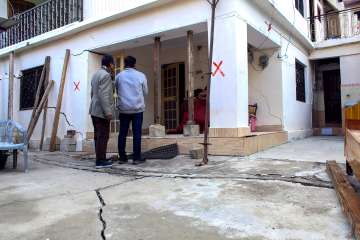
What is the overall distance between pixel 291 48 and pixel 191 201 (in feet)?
22.5

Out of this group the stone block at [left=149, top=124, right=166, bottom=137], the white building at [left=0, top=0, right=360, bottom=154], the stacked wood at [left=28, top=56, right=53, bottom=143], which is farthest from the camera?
the stacked wood at [left=28, top=56, right=53, bottom=143]

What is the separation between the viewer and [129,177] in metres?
4.07

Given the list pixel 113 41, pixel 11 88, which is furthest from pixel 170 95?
pixel 11 88

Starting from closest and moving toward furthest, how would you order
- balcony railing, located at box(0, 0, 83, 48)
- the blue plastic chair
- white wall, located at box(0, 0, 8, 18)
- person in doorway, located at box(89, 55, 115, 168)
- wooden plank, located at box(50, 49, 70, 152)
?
the blue plastic chair → person in doorway, located at box(89, 55, 115, 168) → wooden plank, located at box(50, 49, 70, 152) → balcony railing, located at box(0, 0, 83, 48) → white wall, located at box(0, 0, 8, 18)

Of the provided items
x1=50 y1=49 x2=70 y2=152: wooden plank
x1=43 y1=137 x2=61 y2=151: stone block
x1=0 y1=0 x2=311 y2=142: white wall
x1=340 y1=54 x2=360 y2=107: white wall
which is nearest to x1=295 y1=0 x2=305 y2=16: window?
x1=0 y1=0 x2=311 y2=142: white wall

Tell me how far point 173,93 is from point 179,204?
6.68 m

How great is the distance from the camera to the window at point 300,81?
9195mm

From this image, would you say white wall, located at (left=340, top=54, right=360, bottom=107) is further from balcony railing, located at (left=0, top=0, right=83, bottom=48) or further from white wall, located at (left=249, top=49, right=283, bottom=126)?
balcony railing, located at (left=0, top=0, right=83, bottom=48)

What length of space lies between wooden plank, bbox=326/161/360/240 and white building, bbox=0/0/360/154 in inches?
94.8

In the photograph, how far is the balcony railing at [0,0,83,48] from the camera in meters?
8.41

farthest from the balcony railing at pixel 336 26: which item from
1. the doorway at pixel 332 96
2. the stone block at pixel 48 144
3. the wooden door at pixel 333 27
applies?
the stone block at pixel 48 144

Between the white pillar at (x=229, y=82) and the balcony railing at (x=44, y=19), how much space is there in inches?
165

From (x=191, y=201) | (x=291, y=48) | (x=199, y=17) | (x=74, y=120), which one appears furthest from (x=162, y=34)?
(x=191, y=201)

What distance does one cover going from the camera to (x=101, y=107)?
16.1 ft
